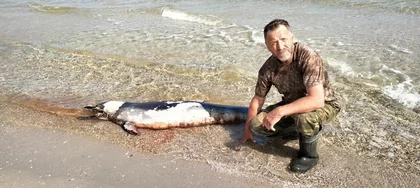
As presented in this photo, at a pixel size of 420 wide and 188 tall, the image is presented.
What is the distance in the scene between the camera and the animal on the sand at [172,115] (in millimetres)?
4350

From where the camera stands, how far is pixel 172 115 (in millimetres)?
4355

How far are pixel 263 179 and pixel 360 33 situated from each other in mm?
6065

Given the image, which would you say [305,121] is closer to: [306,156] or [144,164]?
[306,156]

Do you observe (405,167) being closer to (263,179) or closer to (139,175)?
(263,179)

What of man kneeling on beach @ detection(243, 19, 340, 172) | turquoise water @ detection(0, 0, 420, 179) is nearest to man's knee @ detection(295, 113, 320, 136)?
man kneeling on beach @ detection(243, 19, 340, 172)

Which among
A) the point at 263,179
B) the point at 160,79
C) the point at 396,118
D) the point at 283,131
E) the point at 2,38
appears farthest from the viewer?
the point at 2,38

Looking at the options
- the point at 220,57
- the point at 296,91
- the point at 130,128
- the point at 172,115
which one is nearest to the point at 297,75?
the point at 296,91

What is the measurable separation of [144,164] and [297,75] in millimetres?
1687

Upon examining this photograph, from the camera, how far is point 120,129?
444 cm

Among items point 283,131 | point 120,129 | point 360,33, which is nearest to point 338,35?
point 360,33

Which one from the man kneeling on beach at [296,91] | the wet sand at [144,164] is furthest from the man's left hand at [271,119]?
the wet sand at [144,164]

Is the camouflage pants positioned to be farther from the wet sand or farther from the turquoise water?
the turquoise water

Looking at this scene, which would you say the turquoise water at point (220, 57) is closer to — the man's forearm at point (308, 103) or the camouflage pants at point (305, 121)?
the camouflage pants at point (305, 121)

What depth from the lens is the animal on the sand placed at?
4.35 metres
